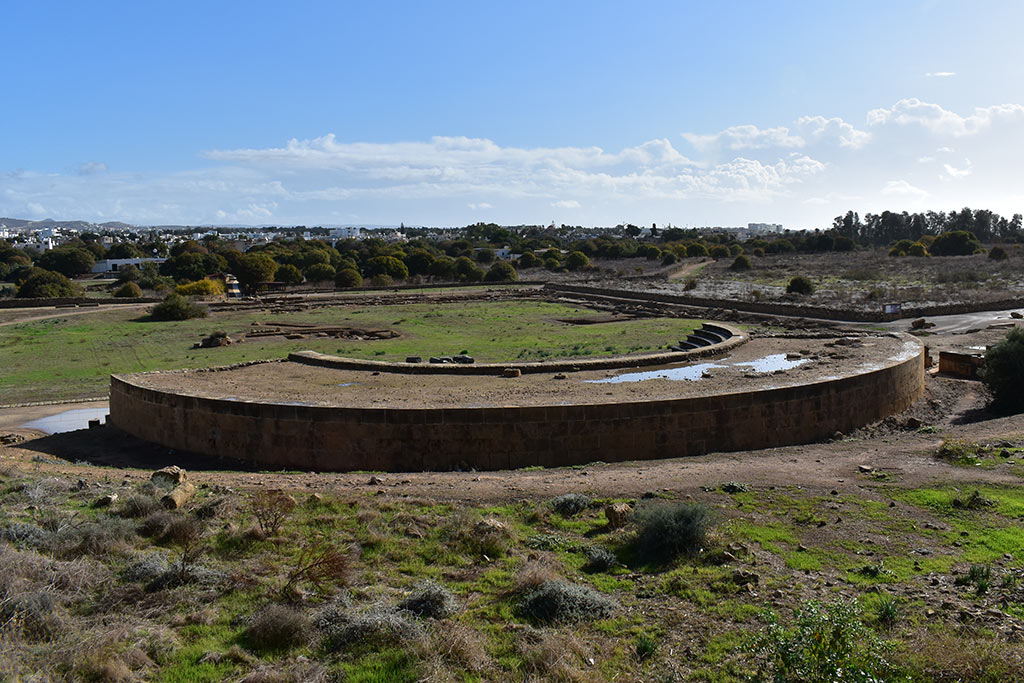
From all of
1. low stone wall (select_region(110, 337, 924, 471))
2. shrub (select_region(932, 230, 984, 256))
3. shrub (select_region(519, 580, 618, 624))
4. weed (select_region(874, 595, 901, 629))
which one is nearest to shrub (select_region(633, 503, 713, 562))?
shrub (select_region(519, 580, 618, 624))

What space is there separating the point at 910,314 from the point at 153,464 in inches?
1231

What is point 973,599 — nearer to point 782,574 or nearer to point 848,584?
point 848,584

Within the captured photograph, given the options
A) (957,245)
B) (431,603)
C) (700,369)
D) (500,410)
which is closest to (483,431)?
(500,410)

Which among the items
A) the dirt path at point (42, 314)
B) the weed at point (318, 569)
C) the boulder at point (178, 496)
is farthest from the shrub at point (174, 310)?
the weed at point (318, 569)

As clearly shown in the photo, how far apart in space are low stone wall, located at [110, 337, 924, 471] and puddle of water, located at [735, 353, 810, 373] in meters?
4.56

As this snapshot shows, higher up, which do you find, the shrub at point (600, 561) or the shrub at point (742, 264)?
the shrub at point (742, 264)

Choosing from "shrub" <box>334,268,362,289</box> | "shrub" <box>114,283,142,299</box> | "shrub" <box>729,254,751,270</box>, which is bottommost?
"shrub" <box>114,283,142,299</box>

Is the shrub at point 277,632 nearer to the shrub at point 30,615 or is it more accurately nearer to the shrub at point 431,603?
the shrub at point 431,603

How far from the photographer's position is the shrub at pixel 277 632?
17.9 ft

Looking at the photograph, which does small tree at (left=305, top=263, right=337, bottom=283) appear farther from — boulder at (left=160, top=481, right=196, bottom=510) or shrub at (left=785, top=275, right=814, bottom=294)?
boulder at (left=160, top=481, right=196, bottom=510)

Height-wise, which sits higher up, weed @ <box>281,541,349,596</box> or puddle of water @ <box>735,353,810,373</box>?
puddle of water @ <box>735,353,810,373</box>

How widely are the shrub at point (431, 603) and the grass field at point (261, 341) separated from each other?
17.1m

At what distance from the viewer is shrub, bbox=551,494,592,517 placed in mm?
8594

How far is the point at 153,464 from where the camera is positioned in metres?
13.7
